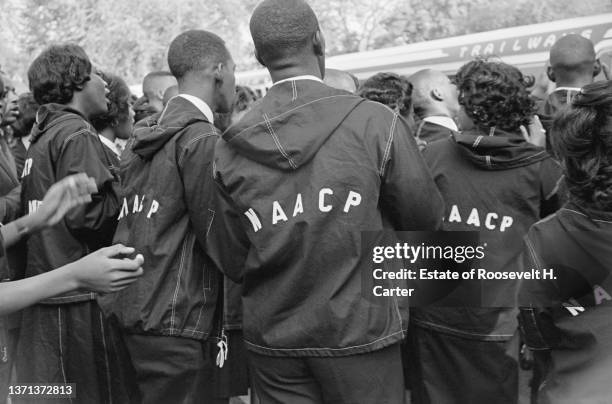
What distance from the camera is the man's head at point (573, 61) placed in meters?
4.77

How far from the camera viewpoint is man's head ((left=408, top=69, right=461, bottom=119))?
4.78 meters

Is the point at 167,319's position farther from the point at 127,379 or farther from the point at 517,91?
the point at 517,91

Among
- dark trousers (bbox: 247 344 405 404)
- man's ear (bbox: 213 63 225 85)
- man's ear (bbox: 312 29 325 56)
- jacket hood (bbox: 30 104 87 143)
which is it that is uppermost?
man's ear (bbox: 312 29 325 56)

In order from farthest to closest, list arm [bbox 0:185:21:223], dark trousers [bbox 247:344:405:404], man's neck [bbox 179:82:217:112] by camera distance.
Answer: arm [bbox 0:185:21:223]
man's neck [bbox 179:82:217:112]
dark trousers [bbox 247:344:405:404]

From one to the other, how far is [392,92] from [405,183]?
5.87ft

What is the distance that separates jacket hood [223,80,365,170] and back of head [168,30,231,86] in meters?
1.00

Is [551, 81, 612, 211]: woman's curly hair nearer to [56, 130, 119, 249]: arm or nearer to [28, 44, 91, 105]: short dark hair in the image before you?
[56, 130, 119, 249]: arm

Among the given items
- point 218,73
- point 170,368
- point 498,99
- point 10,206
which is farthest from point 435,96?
point 10,206

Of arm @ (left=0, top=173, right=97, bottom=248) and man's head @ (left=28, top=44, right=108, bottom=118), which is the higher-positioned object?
man's head @ (left=28, top=44, right=108, bottom=118)

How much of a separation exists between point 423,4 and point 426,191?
30.2m

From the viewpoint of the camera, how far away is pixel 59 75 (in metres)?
4.34

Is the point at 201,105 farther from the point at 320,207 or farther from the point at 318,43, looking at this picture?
the point at 320,207

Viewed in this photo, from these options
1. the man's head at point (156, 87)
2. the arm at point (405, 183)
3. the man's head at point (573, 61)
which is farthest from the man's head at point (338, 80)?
the arm at point (405, 183)

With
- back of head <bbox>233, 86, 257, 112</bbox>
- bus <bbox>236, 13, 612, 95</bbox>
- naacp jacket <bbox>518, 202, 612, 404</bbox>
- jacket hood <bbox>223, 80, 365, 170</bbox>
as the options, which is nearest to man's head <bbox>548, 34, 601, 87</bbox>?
jacket hood <bbox>223, 80, 365, 170</bbox>
